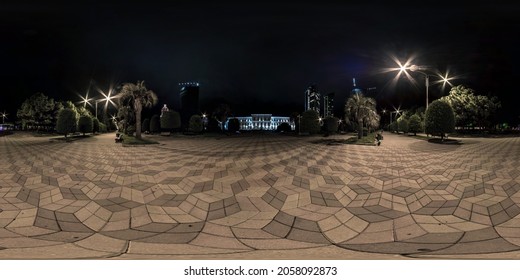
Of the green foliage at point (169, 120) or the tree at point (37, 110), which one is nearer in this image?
the green foliage at point (169, 120)

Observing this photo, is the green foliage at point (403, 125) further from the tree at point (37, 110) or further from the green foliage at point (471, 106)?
the tree at point (37, 110)

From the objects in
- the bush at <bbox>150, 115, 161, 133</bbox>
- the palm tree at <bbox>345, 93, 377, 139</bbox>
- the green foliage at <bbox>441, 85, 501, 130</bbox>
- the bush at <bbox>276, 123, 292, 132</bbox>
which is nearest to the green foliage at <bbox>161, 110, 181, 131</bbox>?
the bush at <bbox>150, 115, 161, 133</bbox>

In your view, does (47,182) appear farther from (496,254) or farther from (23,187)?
(496,254)

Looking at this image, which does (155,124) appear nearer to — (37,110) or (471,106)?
(37,110)

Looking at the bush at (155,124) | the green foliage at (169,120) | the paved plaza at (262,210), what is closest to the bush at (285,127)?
the green foliage at (169,120)

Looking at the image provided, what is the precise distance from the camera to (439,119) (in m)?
21.0

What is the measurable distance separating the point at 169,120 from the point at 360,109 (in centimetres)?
1628

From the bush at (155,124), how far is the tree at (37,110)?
39.2 m

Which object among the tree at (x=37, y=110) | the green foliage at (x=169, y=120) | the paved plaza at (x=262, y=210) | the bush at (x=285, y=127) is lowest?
the paved plaza at (x=262, y=210)

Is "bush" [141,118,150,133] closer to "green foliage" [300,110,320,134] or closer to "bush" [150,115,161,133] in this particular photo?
"bush" [150,115,161,133]

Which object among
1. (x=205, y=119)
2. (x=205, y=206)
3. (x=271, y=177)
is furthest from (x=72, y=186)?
(x=205, y=119)

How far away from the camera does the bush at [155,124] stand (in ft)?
73.9

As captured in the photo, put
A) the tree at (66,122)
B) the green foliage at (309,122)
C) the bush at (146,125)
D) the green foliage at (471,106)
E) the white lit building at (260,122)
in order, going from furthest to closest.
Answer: the green foliage at (471,106) → the white lit building at (260,122) → the tree at (66,122) → the bush at (146,125) → the green foliage at (309,122)

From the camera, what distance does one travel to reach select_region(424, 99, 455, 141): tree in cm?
2061
